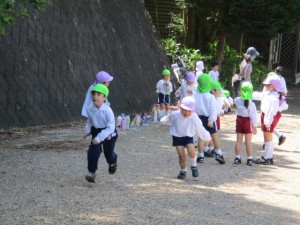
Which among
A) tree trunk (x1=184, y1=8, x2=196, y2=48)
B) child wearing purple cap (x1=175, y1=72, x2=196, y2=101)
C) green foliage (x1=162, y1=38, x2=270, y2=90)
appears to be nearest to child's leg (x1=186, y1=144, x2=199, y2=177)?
child wearing purple cap (x1=175, y1=72, x2=196, y2=101)

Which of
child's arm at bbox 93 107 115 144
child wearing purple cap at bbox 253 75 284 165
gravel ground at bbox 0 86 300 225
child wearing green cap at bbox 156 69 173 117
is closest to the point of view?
gravel ground at bbox 0 86 300 225

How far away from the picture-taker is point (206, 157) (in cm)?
1082

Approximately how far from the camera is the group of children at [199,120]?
795 cm

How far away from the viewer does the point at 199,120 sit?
8.67m

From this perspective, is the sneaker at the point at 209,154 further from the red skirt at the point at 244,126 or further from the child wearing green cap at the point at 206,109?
the red skirt at the point at 244,126


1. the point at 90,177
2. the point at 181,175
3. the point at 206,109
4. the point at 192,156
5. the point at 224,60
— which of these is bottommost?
the point at 181,175

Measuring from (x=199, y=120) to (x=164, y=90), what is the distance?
6731 mm

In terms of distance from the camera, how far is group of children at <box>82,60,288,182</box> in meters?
7.95

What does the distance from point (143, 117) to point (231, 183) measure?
6.61 meters

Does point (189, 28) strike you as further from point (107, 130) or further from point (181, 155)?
point (107, 130)

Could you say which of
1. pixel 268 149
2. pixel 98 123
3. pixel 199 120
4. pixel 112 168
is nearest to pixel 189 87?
pixel 268 149

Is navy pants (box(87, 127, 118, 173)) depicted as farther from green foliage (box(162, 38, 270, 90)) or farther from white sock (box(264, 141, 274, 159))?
green foliage (box(162, 38, 270, 90))

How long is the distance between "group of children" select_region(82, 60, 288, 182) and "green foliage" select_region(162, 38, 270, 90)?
8.61 metres

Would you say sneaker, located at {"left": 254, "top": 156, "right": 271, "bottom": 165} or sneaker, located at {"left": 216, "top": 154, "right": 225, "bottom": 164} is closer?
sneaker, located at {"left": 216, "top": 154, "right": 225, "bottom": 164}
